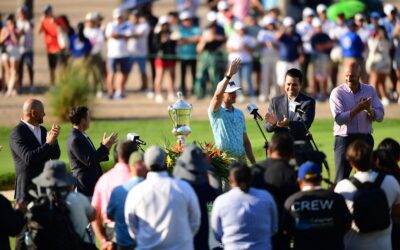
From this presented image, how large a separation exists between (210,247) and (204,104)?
15408 mm

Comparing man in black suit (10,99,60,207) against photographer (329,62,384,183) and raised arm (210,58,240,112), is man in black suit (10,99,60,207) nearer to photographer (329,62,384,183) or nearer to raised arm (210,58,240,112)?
raised arm (210,58,240,112)

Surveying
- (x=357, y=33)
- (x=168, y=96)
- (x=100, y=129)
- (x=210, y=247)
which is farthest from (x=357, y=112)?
(x=168, y=96)

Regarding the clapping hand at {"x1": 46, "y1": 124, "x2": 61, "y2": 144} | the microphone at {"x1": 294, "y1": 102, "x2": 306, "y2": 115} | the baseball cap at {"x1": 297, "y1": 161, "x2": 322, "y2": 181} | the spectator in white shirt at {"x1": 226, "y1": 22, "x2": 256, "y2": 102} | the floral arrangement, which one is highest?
the spectator in white shirt at {"x1": 226, "y1": 22, "x2": 256, "y2": 102}

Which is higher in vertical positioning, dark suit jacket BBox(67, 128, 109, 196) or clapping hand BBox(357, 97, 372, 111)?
clapping hand BBox(357, 97, 372, 111)

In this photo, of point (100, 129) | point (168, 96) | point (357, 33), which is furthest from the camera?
point (168, 96)

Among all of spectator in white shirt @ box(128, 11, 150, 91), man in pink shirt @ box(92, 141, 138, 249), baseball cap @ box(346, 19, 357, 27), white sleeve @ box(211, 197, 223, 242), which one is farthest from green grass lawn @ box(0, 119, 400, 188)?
white sleeve @ box(211, 197, 223, 242)

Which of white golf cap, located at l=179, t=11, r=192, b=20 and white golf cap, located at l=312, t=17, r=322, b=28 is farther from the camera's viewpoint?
white golf cap, located at l=179, t=11, r=192, b=20

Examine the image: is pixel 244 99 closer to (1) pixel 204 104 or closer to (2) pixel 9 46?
(1) pixel 204 104

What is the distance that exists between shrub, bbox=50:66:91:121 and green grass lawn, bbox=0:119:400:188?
15.2 inches

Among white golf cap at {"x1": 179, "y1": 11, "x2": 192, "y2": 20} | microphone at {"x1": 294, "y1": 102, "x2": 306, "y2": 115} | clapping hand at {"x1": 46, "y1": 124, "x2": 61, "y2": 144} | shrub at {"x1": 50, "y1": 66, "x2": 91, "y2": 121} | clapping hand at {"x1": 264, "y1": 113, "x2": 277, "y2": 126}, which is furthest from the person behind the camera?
white golf cap at {"x1": 179, "y1": 11, "x2": 192, "y2": 20}

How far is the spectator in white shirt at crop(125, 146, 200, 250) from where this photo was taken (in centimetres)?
1201

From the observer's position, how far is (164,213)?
473 inches

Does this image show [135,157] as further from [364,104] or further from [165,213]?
[364,104]

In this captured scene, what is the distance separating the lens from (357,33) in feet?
95.3
